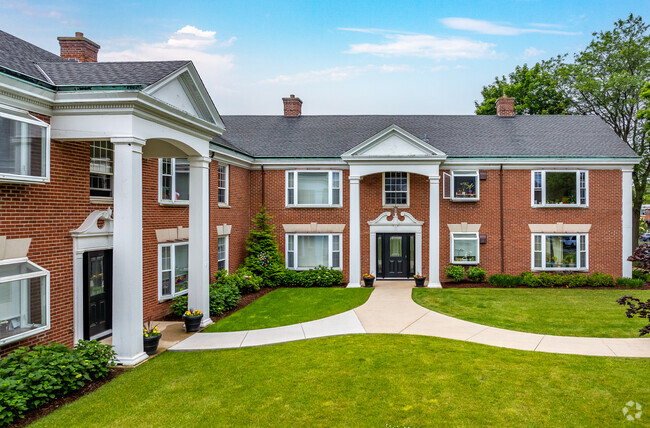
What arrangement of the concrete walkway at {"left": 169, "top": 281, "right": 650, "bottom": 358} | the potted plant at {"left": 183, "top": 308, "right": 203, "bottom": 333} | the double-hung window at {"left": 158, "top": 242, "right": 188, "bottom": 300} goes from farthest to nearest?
the double-hung window at {"left": 158, "top": 242, "right": 188, "bottom": 300}, the potted plant at {"left": 183, "top": 308, "right": 203, "bottom": 333}, the concrete walkway at {"left": 169, "top": 281, "right": 650, "bottom": 358}

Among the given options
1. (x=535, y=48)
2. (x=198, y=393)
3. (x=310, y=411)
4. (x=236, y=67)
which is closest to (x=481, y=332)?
(x=310, y=411)

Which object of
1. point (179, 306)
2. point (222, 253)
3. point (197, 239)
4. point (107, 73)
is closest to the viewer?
point (107, 73)

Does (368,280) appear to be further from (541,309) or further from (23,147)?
(23,147)

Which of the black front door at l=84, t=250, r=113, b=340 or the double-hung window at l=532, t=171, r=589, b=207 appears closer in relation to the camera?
the black front door at l=84, t=250, r=113, b=340

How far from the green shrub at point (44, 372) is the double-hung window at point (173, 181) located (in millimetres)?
5588

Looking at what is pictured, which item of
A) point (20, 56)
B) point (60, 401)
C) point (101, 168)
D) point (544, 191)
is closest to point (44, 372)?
point (60, 401)

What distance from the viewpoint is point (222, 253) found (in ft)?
54.7

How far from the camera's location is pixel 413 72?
75.6 ft

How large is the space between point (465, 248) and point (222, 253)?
11.2 metres

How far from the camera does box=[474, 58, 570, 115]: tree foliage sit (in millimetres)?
30177

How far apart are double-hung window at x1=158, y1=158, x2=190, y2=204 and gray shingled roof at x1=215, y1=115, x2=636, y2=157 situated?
17.4ft

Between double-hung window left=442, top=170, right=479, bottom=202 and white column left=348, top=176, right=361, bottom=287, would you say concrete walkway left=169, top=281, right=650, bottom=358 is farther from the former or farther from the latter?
double-hung window left=442, top=170, right=479, bottom=202

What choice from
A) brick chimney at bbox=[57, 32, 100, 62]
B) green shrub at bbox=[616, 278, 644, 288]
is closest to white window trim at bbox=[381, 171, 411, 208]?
green shrub at bbox=[616, 278, 644, 288]

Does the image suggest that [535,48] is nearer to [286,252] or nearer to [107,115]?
[286,252]
